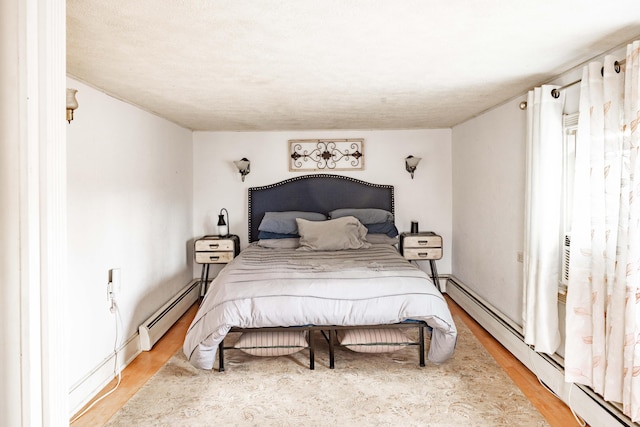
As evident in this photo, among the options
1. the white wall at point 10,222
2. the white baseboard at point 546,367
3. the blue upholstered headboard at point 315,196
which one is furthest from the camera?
the blue upholstered headboard at point 315,196

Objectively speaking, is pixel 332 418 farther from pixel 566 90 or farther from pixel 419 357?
pixel 566 90

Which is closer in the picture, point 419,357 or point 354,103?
point 419,357

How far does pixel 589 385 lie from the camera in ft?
7.55

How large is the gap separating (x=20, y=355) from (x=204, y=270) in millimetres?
3963

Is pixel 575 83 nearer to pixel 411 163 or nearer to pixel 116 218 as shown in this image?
pixel 411 163

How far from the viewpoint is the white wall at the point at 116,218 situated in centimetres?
262

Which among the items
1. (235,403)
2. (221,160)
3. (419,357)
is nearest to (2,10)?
(235,403)

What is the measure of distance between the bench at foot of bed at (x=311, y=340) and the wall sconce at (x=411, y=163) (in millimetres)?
2546

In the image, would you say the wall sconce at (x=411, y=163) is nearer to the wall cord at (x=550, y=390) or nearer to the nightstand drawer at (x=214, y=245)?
the nightstand drawer at (x=214, y=245)

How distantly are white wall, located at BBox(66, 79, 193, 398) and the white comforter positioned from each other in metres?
0.70

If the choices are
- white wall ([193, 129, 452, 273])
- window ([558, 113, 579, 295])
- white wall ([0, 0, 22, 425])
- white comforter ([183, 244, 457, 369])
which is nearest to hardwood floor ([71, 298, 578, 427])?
white comforter ([183, 244, 457, 369])

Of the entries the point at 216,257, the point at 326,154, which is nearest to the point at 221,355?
the point at 216,257

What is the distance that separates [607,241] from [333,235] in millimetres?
2649

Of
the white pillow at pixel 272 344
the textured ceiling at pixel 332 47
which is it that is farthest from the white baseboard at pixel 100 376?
the textured ceiling at pixel 332 47
